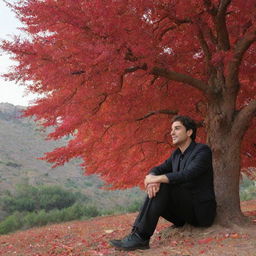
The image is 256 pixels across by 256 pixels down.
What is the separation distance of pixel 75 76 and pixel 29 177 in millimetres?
30671

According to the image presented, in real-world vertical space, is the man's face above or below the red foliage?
below

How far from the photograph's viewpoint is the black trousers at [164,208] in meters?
3.51

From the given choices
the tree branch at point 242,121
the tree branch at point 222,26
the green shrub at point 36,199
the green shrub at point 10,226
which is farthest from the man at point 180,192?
the green shrub at point 36,199

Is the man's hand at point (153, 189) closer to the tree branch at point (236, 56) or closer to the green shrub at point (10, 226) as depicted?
the tree branch at point (236, 56)

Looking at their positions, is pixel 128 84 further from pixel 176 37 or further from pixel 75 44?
pixel 75 44

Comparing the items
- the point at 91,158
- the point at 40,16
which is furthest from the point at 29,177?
the point at 40,16

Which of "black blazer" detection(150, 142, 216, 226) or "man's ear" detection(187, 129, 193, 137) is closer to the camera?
"black blazer" detection(150, 142, 216, 226)

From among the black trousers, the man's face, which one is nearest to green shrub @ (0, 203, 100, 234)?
the black trousers

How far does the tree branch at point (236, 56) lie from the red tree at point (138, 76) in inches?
0.6

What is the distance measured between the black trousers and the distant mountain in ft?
81.1

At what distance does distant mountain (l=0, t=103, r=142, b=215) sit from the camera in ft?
107

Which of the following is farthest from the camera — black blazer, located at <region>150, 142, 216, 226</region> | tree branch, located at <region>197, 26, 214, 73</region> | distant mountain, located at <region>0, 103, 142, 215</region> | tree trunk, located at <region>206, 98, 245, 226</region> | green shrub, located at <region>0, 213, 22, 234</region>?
distant mountain, located at <region>0, 103, 142, 215</region>

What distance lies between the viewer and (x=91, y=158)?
6.98 metres

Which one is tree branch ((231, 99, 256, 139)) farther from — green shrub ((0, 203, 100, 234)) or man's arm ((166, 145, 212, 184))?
green shrub ((0, 203, 100, 234))
